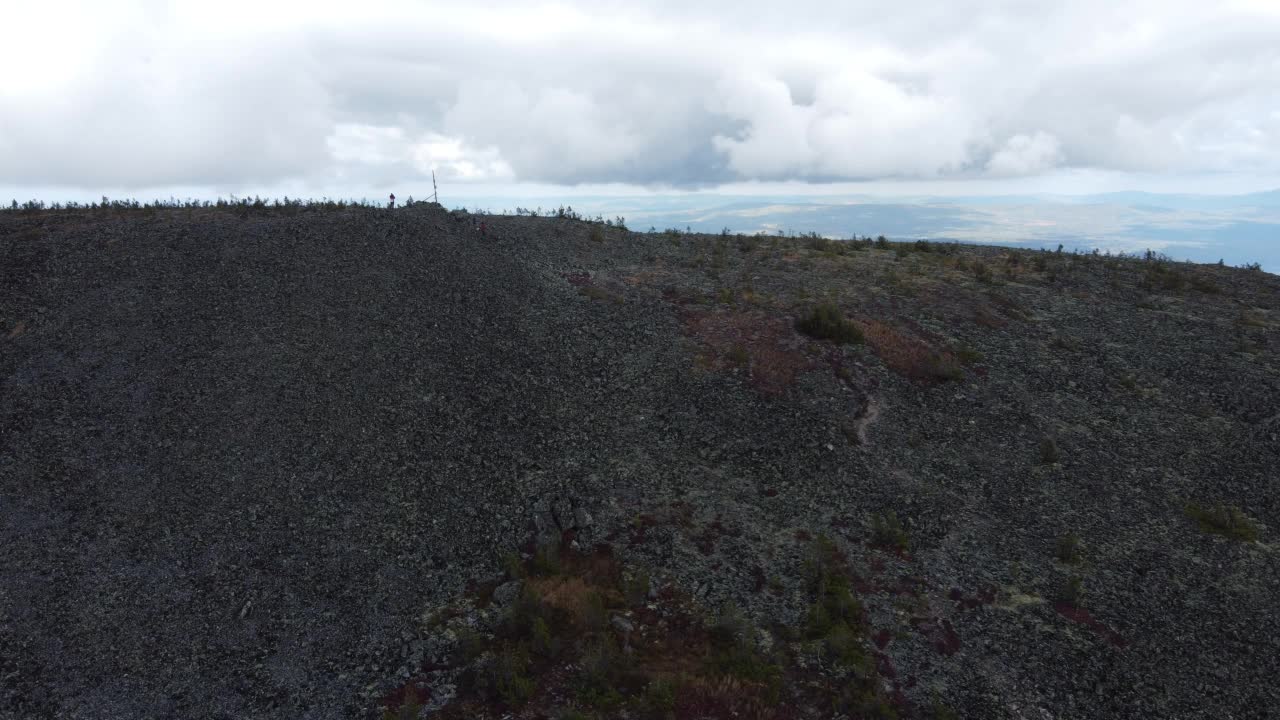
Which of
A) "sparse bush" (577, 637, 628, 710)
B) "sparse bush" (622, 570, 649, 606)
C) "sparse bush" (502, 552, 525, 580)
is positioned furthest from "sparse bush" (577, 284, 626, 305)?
"sparse bush" (577, 637, 628, 710)

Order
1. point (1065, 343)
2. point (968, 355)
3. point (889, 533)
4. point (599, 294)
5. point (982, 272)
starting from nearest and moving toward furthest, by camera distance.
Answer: point (889, 533)
point (968, 355)
point (1065, 343)
point (599, 294)
point (982, 272)

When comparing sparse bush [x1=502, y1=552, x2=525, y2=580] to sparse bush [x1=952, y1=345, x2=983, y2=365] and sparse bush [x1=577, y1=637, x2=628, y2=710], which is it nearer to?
sparse bush [x1=577, y1=637, x2=628, y2=710]

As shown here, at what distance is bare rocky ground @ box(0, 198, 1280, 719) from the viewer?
1066 centimetres

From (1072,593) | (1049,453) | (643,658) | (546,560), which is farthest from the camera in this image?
(1049,453)

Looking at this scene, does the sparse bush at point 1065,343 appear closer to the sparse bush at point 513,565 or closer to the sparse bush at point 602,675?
the sparse bush at point 602,675

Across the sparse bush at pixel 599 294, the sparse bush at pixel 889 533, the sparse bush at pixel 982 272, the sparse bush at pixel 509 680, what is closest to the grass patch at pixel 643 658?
the sparse bush at pixel 509 680

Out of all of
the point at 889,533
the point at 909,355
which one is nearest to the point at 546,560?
the point at 889,533

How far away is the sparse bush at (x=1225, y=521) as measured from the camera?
13992mm

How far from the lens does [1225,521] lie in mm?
14234

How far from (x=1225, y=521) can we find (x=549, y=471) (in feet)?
49.6

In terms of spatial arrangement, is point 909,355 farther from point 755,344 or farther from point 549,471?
point 549,471

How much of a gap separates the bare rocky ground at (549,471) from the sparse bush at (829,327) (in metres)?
0.40

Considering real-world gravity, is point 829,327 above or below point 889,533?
above

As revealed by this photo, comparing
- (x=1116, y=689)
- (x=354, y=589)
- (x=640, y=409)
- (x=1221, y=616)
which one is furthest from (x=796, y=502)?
(x=354, y=589)
